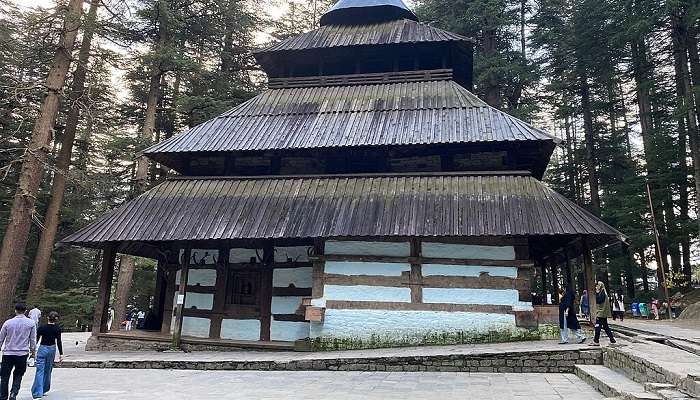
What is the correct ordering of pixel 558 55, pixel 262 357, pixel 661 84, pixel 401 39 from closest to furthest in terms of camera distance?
pixel 262 357
pixel 401 39
pixel 661 84
pixel 558 55

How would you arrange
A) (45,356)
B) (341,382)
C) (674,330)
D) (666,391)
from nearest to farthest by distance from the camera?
(666,391)
(45,356)
(341,382)
(674,330)

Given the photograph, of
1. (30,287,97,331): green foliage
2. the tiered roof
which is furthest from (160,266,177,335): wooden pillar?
(30,287,97,331): green foliage

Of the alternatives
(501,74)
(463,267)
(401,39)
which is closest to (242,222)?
(463,267)

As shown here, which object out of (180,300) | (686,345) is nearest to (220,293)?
(180,300)

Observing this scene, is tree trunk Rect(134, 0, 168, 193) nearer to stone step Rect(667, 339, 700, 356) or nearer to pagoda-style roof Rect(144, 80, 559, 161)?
pagoda-style roof Rect(144, 80, 559, 161)

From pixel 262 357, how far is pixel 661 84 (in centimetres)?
2933

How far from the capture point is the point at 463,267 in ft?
40.0

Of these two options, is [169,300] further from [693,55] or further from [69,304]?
[693,55]

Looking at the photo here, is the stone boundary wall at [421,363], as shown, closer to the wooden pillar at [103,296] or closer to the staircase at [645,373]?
the staircase at [645,373]

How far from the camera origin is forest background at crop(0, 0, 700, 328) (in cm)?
1973

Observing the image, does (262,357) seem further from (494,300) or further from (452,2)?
(452,2)

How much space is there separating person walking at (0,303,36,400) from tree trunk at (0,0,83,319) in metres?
8.90

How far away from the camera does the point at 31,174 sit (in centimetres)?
1559

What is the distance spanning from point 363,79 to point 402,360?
34.9 ft
